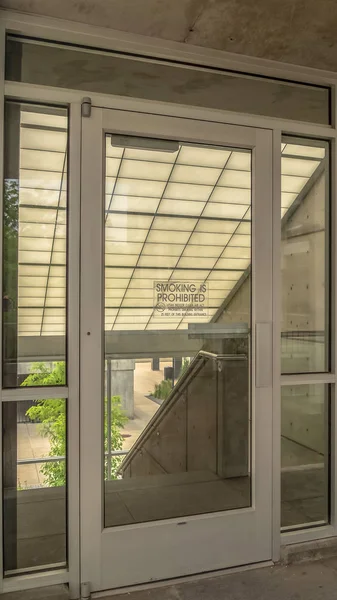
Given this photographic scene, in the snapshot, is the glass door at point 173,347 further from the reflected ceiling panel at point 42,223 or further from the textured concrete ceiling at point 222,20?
the textured concrete ceiling at point 222,20

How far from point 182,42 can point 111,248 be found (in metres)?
1.09

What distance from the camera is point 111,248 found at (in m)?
2.55

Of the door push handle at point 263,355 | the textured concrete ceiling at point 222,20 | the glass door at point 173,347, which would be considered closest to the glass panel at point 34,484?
the glass door at point 173,347

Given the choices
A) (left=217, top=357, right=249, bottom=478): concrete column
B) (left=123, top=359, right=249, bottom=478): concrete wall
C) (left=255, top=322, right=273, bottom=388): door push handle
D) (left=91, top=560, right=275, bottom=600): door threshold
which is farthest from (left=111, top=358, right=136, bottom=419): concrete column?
(left=91, top=560, right=275, bottom=600): door threshold

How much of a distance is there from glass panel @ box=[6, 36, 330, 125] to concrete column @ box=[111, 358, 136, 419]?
104 cm

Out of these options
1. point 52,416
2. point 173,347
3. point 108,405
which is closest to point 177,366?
point 173,347

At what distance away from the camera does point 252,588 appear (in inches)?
100

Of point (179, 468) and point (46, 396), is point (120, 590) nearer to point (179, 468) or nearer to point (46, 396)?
point (179, 468)

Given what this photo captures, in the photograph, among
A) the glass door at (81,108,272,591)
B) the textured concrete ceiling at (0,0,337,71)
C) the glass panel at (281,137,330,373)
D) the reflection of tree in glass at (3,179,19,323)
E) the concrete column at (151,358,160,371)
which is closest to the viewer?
the textured concrete ceiling at (0,0,337,71)

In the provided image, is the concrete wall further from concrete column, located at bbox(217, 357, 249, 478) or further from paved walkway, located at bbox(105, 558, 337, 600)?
paved walkway, located at bbox(105, 558, 337, 600)

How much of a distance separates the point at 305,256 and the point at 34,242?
151cm

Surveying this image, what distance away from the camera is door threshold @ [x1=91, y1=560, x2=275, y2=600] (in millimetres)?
2473

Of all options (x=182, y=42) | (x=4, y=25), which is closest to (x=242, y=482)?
(x=182, y=42)

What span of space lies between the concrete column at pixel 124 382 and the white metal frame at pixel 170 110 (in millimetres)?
206
